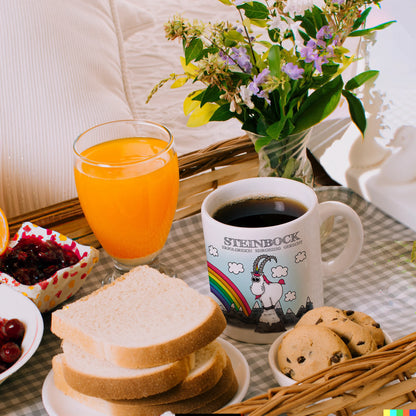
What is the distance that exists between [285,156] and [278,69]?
0.16 metres

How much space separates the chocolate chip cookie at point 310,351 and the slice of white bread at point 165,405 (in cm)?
6

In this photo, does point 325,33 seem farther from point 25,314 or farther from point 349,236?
point 25,314

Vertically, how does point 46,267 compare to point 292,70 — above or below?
below

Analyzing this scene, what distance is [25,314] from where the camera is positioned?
783 millimetres

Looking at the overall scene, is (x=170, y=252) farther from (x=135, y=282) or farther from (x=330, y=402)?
(x=330, y=402)

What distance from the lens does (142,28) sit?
1889 mm

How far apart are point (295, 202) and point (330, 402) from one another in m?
0.30

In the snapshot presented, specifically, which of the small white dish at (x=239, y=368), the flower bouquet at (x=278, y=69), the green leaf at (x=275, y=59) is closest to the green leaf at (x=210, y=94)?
A: the flower bouquet at (x=278, y=69)

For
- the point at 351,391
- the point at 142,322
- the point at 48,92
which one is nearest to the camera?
the point at 351,391

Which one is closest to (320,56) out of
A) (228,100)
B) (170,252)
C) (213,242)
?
(228,100)

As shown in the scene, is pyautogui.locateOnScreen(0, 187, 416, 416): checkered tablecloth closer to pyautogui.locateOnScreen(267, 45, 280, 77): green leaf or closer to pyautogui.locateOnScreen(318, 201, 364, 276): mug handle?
pyautogui.locateOnScreen(318, 201, 364, 276): mug handle

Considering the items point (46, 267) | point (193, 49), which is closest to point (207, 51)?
point (193, 49)

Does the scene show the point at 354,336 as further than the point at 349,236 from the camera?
No

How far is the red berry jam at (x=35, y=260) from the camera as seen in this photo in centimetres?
84
